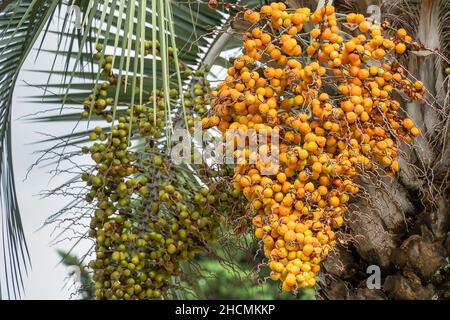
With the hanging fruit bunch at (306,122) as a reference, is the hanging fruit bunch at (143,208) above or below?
below

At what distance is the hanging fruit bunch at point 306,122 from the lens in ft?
6.23

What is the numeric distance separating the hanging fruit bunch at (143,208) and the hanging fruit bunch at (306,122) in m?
0.42

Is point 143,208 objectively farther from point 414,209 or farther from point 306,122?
point 414,209

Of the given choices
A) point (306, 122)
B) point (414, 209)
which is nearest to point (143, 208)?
point (306, 122)

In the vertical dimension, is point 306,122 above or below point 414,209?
above

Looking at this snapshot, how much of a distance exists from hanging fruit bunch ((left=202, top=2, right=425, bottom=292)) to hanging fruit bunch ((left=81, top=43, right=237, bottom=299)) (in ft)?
1.37

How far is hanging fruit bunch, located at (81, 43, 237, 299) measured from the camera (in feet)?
7.90

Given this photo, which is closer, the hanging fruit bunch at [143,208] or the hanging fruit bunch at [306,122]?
the hanging fruit bunch at [306,122]

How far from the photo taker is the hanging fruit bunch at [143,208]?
241 centimetres

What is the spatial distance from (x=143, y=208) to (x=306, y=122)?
765 mm

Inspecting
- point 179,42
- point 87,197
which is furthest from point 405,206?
point 179,42

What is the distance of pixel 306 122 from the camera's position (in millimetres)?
1946

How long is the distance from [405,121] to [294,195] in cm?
42

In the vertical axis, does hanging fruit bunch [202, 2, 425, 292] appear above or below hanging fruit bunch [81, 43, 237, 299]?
above
